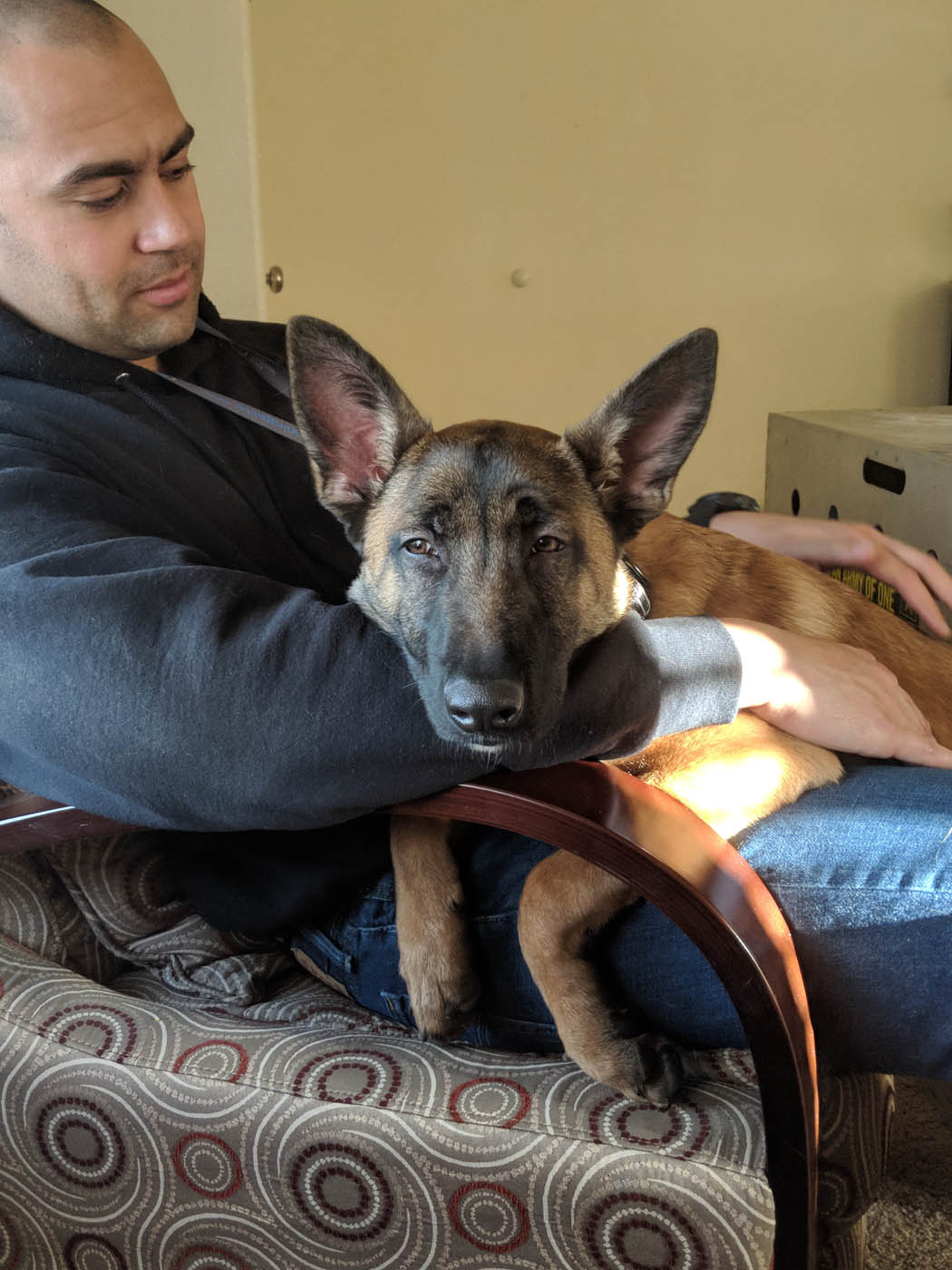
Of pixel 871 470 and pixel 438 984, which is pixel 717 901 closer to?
pixel 438 984

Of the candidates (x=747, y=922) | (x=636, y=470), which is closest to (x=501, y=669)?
(x=747, y=922)

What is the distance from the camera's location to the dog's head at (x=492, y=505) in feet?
4.42

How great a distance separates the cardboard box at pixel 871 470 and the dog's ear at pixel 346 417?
4.05ft

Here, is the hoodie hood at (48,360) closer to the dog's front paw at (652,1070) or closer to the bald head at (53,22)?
the bald head at (53,22)

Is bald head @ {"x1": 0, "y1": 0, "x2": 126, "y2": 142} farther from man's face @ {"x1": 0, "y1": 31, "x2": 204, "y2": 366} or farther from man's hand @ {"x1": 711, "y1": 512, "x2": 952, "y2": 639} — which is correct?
man's hand @ {"x1": 711, "y1": 512, "x2": 952, "y2": 639}

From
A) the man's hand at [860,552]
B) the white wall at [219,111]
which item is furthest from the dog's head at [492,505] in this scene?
the white wall at [219,111]

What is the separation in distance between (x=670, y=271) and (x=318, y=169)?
5.93 feet

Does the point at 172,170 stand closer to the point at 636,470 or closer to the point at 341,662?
the point at 636,470

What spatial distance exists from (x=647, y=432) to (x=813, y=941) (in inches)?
28.7

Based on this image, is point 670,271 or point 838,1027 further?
point 670,271

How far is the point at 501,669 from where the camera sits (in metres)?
1.28

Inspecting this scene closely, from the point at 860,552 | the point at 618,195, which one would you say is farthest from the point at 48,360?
the point at 618,195

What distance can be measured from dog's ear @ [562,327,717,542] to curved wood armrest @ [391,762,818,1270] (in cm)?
52

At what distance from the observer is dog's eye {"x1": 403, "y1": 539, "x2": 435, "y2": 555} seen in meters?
1.50
